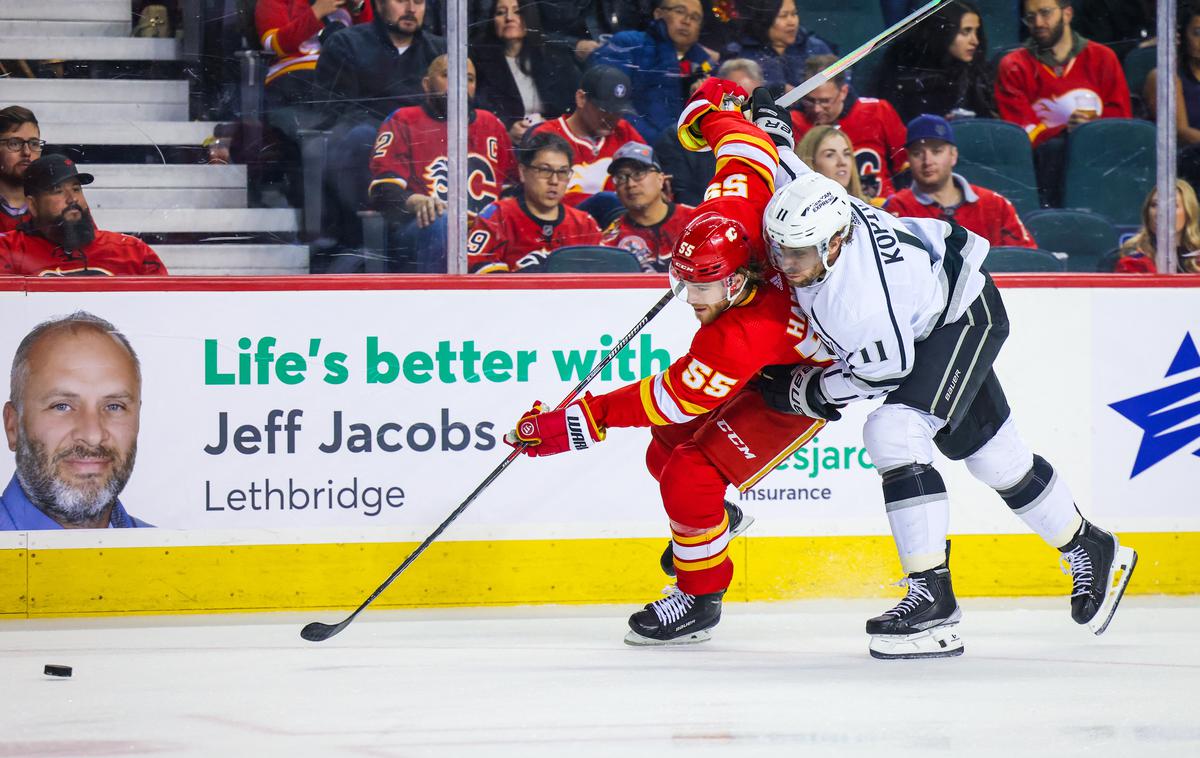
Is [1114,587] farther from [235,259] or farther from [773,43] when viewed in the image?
[235,259]

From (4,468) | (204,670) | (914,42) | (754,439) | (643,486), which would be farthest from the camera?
(914,42)

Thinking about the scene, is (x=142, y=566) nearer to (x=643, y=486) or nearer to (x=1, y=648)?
(x=1, y=648)

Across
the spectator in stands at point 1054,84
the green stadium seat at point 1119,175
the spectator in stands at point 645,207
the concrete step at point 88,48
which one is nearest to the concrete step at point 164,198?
the concrete step at point 88,48

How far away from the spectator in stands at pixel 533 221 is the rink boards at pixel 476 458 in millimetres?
151

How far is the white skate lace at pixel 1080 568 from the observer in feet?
10.9

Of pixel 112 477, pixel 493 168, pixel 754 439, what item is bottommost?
pixel 112 477

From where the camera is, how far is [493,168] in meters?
4.11

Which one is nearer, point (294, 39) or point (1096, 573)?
point (1096, 573)

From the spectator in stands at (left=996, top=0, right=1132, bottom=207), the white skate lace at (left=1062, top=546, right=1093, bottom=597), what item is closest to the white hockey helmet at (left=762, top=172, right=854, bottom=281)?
the white skate lace at (left=1062, top=546, right=1093, bottom=597)

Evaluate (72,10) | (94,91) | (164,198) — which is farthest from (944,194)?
(72,10)

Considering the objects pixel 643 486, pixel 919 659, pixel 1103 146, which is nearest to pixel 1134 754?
pixel 919 659

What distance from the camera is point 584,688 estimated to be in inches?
114

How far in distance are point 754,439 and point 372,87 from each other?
1611 mm

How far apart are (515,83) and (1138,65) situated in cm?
195
